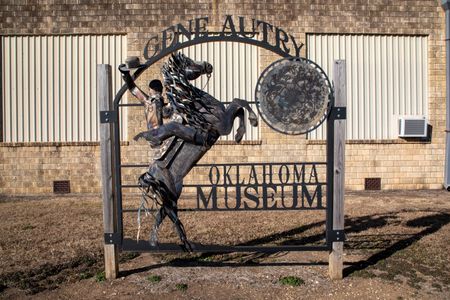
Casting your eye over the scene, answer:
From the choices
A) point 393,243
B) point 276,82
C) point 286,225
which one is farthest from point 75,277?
point 393,243

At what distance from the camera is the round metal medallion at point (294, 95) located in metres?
4.46

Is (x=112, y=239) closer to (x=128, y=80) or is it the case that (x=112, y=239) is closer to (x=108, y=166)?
(x=108, y=166)

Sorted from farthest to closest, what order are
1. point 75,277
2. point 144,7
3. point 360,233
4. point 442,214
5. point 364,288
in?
point 144,7
point 442,214
point 360,233
point 75,277
point 364,288

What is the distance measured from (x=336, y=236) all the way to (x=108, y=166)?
2.56 metres

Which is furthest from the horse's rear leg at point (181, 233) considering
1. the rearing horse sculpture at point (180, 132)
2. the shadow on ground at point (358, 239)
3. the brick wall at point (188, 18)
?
the brick wall at point (188, 18)

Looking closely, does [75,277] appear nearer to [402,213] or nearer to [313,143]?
[402,213]

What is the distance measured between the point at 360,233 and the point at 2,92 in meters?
9.24

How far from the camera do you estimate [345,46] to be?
11.2m

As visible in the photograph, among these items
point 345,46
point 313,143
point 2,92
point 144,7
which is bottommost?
point 313,143

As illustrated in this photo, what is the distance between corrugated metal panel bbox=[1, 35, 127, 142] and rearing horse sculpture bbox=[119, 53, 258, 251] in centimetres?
664

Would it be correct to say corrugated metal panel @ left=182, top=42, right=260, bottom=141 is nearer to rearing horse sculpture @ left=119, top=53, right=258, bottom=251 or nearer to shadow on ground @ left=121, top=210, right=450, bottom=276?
shadow on ground @ left=121, top=210, right=450, bottom=276

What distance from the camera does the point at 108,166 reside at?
4.59 meters

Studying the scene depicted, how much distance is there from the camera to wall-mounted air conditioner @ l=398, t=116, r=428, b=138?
36.2ft

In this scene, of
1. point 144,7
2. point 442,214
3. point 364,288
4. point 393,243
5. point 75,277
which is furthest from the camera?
point 144,7
